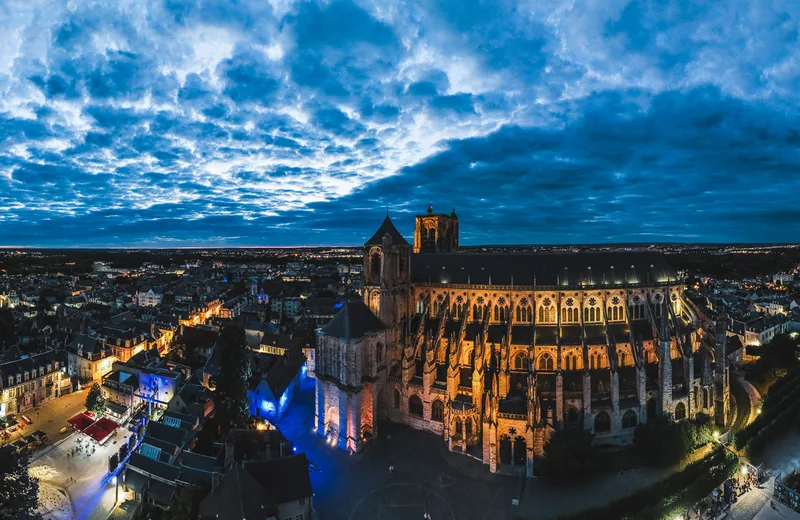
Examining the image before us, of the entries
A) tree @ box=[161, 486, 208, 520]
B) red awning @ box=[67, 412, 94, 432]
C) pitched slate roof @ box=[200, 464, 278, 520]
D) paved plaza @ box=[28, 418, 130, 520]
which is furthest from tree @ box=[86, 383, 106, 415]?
pitched slate roof @ box=[200, 464, 278, 520]

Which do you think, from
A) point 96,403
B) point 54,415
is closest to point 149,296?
point 54,415

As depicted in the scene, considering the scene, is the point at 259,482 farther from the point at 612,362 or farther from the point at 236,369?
the point at 612,362

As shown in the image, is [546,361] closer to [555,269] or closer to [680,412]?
[555,269]

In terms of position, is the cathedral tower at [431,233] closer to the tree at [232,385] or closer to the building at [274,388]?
the building at [274,388]

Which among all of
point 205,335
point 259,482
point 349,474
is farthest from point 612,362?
point 205,335

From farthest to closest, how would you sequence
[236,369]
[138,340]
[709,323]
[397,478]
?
[138,340] < [709,323] < [236,369] < [397,478]

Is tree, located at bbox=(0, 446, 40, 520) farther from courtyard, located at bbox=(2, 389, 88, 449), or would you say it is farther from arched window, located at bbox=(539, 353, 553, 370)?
arched window, located at bbox=(539, 353, 553, 370)

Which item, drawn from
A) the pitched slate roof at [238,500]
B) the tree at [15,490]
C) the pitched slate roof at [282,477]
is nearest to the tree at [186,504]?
the pitched slate roof at [238,500]
